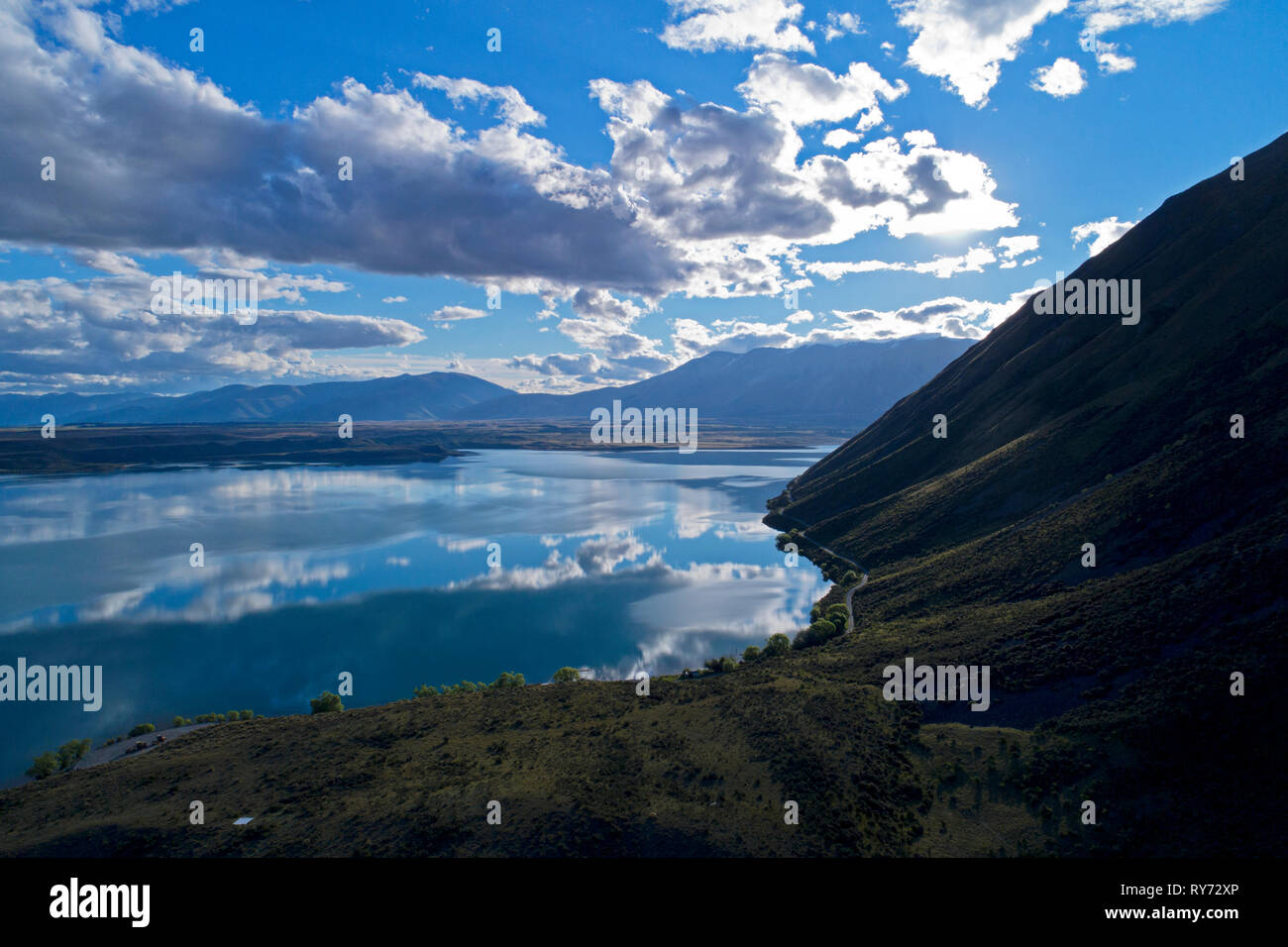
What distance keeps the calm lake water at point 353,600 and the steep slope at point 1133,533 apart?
20.2 m

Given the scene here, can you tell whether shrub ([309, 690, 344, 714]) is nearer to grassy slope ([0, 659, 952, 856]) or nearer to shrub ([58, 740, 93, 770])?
grassy slope ([0, 659, 952, 856])

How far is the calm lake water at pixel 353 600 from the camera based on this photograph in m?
56.8

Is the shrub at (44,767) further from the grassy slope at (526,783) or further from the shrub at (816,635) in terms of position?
the shrub at (816,635)

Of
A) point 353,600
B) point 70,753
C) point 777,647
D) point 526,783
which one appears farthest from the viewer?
point 353,600

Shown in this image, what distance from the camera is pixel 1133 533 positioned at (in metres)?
48.3

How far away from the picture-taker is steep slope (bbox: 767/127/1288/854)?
86.2 ft

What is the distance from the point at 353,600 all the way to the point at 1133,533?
88.9 meters

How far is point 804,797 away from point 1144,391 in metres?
71.3
